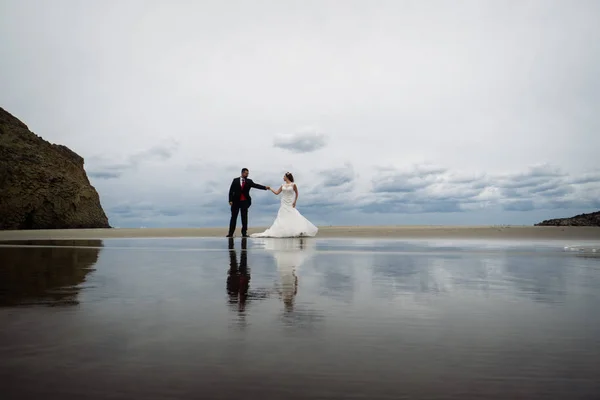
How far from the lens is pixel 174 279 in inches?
306

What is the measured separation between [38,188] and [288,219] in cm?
1764

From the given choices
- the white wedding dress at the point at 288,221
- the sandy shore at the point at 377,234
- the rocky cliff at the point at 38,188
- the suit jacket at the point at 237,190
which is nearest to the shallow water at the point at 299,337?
the suit jacket at the point at 237,190

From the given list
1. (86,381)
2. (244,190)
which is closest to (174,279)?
(86,381)

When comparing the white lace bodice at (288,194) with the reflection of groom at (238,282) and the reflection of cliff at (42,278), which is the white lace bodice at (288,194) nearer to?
the reflection of cliff at (42,278)

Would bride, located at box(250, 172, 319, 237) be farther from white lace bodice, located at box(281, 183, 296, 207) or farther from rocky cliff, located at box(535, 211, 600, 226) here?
rocky cliff, located at box(535, 211, 600, 226)

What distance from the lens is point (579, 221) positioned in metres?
37.4

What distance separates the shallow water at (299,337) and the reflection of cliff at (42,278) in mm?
45

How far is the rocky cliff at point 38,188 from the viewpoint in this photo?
32.1 metres

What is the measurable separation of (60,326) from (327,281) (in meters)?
3.83

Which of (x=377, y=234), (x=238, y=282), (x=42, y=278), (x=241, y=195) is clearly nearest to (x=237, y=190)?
(x=241, y=195)

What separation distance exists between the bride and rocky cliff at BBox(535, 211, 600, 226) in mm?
22618

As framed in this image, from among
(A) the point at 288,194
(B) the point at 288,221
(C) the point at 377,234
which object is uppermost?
(A) the point at 288,194

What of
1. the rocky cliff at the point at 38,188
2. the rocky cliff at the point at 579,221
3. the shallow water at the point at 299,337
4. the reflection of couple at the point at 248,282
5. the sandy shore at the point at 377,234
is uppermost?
the rocky cliff at the point at 38,188

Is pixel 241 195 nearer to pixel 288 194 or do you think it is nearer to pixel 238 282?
pixel 288 194
